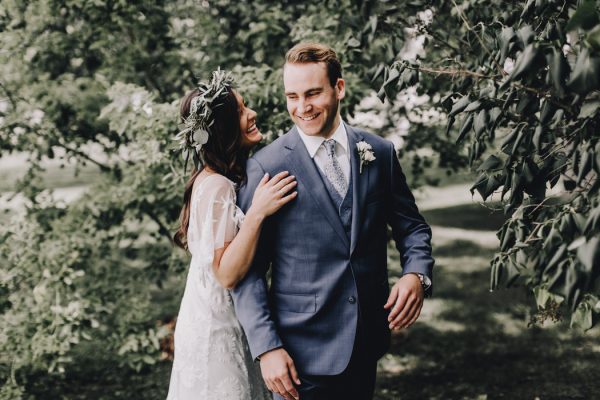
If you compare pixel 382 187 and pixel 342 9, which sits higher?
pixel 342 9

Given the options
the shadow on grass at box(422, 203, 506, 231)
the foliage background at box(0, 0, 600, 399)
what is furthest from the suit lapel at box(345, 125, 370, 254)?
the shadow on grass at box(422, 203, 506, 231)

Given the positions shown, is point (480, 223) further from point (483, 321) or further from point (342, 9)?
point (342, 9)

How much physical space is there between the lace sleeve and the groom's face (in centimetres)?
37

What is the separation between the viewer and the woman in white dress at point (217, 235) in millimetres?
2287

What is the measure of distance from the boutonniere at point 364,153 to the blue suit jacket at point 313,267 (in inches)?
0.6

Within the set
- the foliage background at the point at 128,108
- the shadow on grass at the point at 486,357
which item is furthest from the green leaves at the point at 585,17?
the shadow on grass at the point at 486,357

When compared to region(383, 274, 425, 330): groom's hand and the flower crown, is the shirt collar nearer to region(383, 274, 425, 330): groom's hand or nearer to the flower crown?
the flower crown

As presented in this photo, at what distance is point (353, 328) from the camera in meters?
2.36

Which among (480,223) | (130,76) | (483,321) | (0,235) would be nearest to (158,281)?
(0,235)

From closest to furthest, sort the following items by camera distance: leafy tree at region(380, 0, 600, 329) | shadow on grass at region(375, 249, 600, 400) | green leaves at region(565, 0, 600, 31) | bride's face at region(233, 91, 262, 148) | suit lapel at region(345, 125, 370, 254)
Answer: green leaves at region(565, 0, 600, 31)
leafy tree at region(380, 0, 600, 329)
suit lapel at region(345, 125, 370, 254)
bride's face at region(233, 91, 262, 148)
shadow on grass at region(375, 249, 600, 400)

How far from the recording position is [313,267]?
2.34 m

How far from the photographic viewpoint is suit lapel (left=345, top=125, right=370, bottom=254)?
7.70 ft

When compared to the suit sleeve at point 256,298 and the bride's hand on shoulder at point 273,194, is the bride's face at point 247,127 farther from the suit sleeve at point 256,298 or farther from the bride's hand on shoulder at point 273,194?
the bride's hand on shoulder at point 273,194

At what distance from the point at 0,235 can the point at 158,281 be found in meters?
1.15
